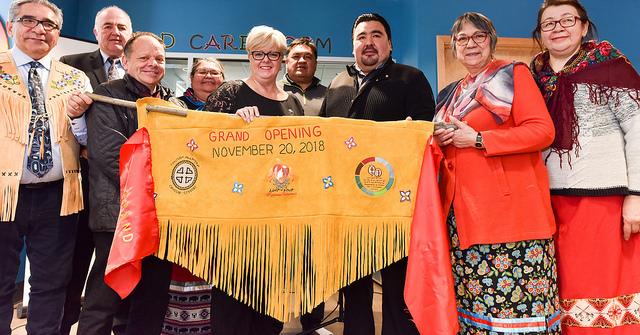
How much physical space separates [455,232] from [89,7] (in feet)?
16.7

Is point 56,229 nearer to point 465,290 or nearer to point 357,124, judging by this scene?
point 357,124

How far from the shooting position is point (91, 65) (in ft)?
7.75

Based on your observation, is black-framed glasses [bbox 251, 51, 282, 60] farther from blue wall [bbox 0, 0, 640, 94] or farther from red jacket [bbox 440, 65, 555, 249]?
blue wall [bbox 0, 0, 640, 94]

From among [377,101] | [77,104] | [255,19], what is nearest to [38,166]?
[77,104]

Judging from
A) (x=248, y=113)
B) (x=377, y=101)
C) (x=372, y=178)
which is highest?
(x=377, y=101)

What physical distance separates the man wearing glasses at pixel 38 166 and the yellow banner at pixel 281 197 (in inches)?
23.9

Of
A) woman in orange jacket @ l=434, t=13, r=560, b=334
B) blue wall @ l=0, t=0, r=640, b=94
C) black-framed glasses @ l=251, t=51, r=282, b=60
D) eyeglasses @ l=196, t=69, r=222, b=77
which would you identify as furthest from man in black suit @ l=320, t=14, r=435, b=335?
blue wall @ l=0, t=0, r=640, b=94

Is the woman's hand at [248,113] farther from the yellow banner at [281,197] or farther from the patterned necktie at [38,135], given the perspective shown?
the patterned necktie at [38,135]

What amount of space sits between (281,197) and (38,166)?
47.3 inches

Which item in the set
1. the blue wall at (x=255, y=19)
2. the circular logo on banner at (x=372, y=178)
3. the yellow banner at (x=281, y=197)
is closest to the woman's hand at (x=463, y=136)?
the yellow banner at (x=281, y=197)

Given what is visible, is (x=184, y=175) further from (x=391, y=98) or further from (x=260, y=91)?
(x=391, y=98)

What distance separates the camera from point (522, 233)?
1.43 metres

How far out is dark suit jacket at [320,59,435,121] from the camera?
1.93 metres

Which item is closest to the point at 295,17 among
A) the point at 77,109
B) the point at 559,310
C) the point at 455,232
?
the point at 77,109
